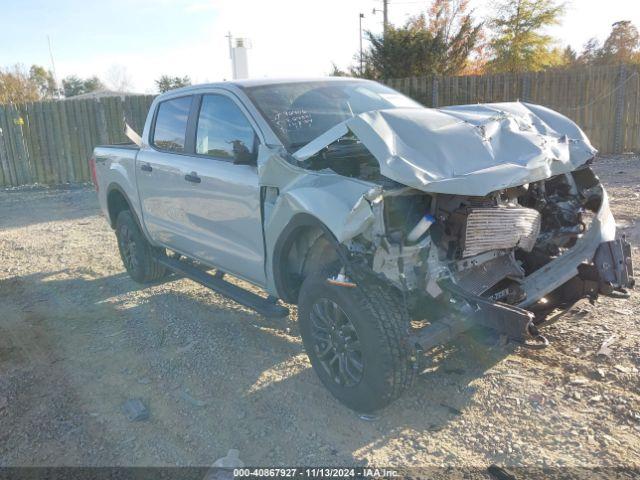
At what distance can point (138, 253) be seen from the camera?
20.6ft

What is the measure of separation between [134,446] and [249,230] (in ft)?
5.63

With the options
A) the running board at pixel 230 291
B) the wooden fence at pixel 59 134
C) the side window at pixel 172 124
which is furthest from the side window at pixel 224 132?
the wooden fence at pixel 59 134

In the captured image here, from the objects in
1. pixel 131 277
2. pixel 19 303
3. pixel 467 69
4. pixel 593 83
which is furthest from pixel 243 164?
pixel 467 69

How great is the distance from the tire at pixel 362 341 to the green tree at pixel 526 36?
22743 mm

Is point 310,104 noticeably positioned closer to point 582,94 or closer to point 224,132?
point 224,132

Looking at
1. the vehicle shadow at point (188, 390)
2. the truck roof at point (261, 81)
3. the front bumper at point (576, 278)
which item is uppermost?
the truck roof at point (261, 81)

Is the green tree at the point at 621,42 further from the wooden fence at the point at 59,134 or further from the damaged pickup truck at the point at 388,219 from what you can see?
the damaged pickup truck at the point at 388,219

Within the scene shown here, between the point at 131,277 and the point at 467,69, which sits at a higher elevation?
the point at 467,69

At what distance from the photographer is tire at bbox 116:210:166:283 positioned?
6.21 metres

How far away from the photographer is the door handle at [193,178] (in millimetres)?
4743

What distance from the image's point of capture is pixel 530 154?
3521mm

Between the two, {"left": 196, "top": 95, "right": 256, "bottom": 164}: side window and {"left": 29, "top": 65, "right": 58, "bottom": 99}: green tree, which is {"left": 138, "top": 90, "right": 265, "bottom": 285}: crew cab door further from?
{"left": 29, "top": 65, "right": 58, "bottom": 99}: green tree

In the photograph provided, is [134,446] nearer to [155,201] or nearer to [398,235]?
[398,235]

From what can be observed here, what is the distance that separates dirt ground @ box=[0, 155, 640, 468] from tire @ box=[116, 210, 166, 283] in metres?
0.60
